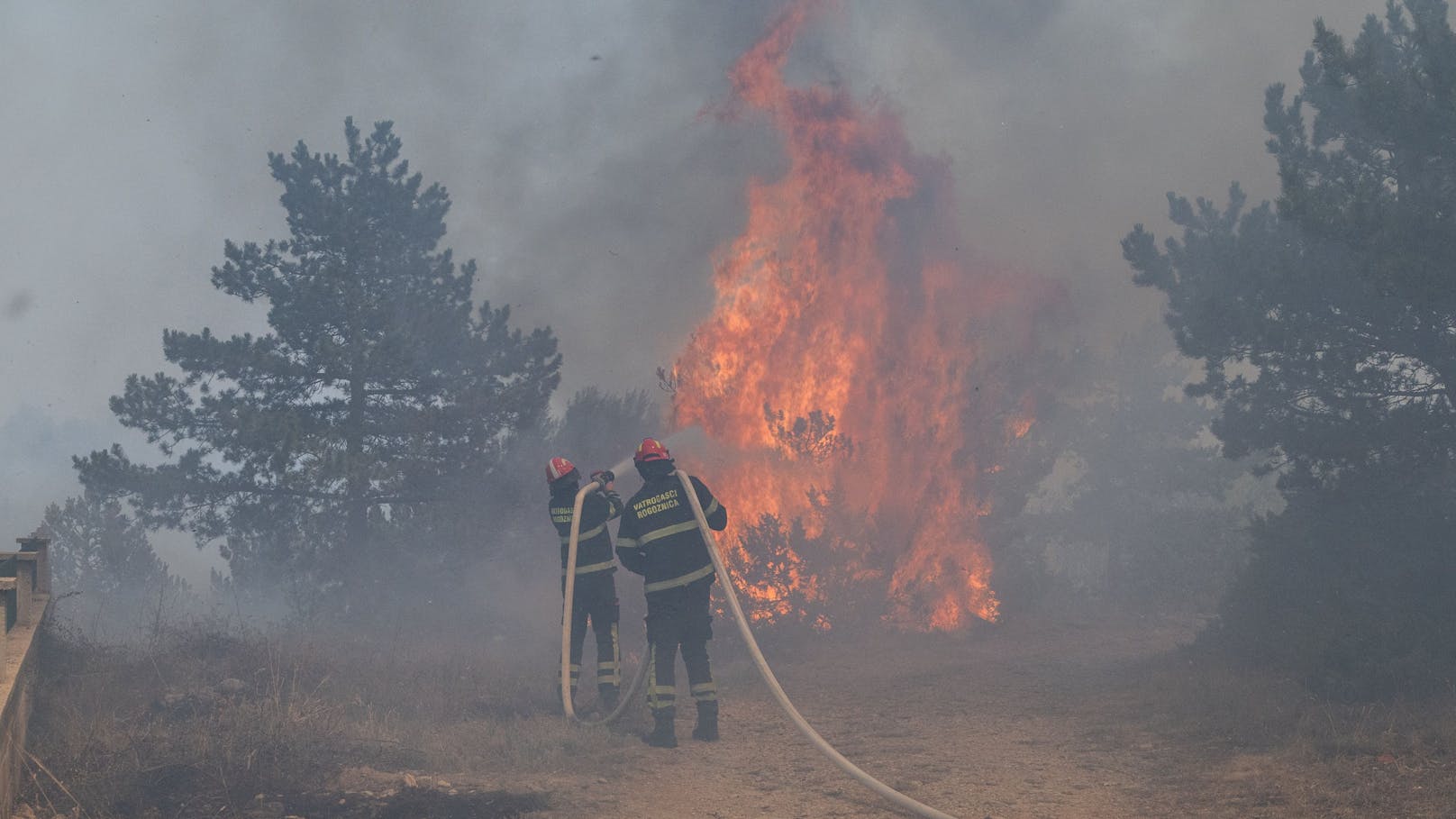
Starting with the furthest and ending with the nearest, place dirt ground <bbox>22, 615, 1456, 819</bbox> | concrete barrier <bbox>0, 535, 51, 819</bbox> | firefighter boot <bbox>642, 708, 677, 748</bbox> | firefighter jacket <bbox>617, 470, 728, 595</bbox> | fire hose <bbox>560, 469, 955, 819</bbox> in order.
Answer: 1. firefighter jacket <bbox>617, 470, 728, 595</bbox>
2. firefighter boot <bbox>642, 708, 677, 748</bbox>
3. fire hose <bbox>560, 469, 955, 819</bbox>
4. dirt ground <bbox>22, 615, 1456, 819</bbox>
5. concrete barrier <bbox>0, 535, 51, 819</bbox>

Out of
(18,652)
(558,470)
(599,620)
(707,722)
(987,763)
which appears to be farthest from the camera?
(558,470)

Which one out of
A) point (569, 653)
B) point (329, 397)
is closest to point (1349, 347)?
point (569, 653)

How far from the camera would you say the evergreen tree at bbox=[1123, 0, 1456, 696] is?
955 centimetres

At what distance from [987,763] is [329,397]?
51.5 ft

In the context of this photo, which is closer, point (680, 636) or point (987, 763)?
point (987, 763)

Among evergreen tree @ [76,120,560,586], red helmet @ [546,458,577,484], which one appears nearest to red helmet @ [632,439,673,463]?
red helmet @ [546,458,577,484]

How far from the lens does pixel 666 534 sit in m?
Answer: 9.24

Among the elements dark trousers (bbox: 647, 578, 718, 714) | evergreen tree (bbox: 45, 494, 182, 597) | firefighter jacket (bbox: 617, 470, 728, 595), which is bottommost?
dark trousers (bbox: 647, 578, 718, 714)

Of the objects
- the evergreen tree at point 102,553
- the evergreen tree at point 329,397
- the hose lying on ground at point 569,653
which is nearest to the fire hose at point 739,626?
the hose lying on ground at point 569,653

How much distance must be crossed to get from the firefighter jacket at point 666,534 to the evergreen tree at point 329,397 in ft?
34.9

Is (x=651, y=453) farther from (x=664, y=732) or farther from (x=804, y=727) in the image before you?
(x=804, y=727)

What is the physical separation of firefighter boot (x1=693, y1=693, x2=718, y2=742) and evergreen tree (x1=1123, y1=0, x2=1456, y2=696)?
5.68m

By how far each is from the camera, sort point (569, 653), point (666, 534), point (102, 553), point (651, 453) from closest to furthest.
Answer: point (666, 534) → point (651, 453) → point (569, 653) → point (102, 553)

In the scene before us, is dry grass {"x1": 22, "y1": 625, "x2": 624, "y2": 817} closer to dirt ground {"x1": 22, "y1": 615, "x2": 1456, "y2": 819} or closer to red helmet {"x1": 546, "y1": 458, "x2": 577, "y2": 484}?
dirt ground {"x1": 22, "y1": 615, "x2": 1456, "y2": 819}
